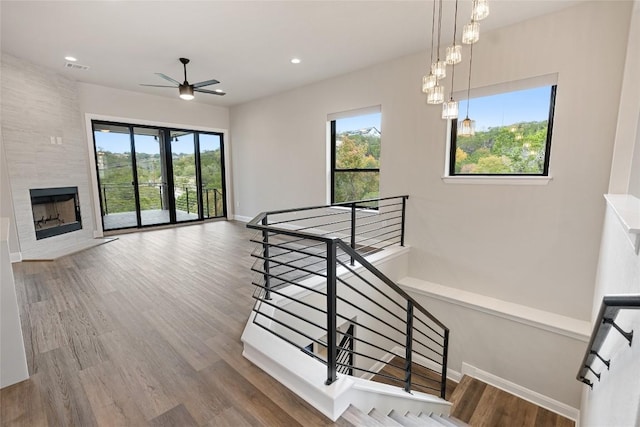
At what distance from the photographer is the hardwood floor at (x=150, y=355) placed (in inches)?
65.3

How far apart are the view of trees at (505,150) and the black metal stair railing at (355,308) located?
103 cm

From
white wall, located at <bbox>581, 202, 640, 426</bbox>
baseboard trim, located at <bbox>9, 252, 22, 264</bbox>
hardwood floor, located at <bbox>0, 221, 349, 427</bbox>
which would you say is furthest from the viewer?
baseboard trim, located at <bbox>9, 252, 22, 264</bbox>

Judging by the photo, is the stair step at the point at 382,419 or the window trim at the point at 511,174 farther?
the window trim at the point at 511,174

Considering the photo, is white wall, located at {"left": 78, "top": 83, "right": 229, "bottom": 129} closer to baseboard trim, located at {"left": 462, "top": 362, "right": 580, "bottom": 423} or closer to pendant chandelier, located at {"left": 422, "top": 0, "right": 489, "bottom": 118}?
pendant chandelier, located at {"left": 422, "top": 0, "right": 489, "bottom": 118}

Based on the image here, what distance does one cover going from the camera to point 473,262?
12.6 ft

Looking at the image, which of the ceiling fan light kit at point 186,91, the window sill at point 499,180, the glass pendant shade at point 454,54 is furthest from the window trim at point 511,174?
the ceiling fan light kit at point 186,91

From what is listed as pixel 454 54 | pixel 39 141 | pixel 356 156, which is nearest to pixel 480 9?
pixel 454 54

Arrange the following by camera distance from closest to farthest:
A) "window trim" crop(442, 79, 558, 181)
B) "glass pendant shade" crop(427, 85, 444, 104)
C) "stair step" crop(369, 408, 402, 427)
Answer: "stair step" crop(369, 408, 402, 427)
"glass pendant shade" crop(427, 85, 444, 104)
"window trim" crop(442, 79, 558, 181)

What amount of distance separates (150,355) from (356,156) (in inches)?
159

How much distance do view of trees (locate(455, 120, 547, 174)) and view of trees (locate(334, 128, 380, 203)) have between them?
1315 millimetres

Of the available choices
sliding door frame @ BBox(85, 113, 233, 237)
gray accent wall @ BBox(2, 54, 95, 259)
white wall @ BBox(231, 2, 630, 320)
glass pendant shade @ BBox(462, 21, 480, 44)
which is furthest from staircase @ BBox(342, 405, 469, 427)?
sliding door frame @ BBox(85, 113, 233, 237)

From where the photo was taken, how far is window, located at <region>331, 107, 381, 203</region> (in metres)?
4.84

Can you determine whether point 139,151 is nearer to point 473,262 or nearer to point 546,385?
point 473,262

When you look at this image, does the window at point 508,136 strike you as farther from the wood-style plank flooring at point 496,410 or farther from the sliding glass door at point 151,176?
the sliding glass door at point 151,176
